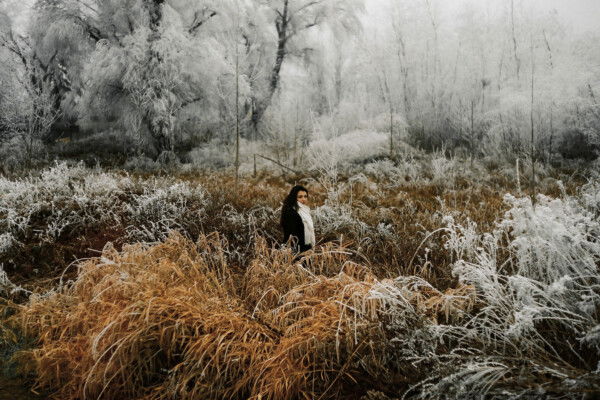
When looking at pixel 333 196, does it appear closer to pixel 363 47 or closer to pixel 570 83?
pixel 570 83

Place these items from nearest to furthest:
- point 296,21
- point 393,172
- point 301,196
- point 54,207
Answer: point 301,196 < point 54,207 < point 393,172 < point 296,21

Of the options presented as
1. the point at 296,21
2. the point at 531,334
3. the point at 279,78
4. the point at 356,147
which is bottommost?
the point at 531,334

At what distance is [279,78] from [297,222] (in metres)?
14.8

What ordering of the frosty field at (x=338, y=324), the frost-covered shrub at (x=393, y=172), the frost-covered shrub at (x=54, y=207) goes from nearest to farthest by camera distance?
the frosty field at (x=338, y=324) → the frost-covered shrub at (x=54, y=207) → the frost-covered shrub at (x=393, y=172)

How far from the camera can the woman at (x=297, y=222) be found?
16.2ft

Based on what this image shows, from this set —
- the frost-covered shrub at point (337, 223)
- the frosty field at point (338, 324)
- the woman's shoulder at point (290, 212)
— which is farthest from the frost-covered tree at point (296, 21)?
the frosty field at point (338, 324)

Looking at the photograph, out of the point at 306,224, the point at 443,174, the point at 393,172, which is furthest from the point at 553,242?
the point at 393,172

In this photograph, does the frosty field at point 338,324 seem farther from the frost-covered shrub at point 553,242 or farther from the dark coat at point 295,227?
the dark coat at point 295,227

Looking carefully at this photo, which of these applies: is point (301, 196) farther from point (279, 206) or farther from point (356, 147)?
point (356, 147)

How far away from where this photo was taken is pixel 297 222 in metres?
4.95

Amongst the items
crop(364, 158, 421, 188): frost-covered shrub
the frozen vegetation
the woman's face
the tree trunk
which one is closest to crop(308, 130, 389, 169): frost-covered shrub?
the frozen vegetation

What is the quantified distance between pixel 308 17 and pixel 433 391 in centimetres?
1869

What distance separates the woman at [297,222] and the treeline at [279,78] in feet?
21.1

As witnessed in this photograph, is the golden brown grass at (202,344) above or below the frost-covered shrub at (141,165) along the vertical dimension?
below
